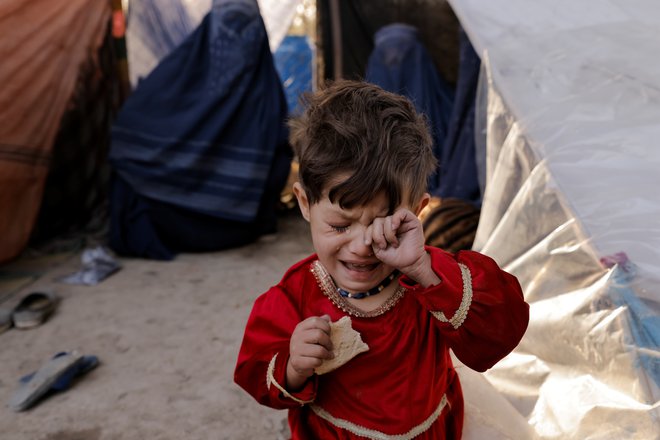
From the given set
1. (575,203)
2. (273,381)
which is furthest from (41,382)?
(575,203)

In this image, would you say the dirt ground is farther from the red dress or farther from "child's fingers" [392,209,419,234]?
"child's fingers" [392,209,419,234]

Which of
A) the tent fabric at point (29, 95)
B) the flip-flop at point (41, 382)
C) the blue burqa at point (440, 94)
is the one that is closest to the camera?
the flip-flop at point (41, 382)

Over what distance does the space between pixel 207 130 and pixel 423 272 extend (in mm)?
3261

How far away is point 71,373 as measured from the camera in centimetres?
232

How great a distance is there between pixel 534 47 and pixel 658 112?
503 mm

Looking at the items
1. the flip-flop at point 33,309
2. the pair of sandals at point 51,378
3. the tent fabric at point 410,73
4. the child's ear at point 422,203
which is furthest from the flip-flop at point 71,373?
the tent fabric at point 410,73

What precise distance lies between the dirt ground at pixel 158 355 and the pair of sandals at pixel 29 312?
4cm

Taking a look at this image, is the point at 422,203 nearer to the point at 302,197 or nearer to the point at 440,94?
the point at 302,197

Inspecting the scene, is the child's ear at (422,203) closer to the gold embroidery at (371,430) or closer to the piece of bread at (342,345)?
the piece of bread at (342,345)

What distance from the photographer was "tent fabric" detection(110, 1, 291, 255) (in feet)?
13.1

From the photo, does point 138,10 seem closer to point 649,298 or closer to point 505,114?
point 505,114

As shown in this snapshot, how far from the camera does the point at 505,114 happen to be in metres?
2.09

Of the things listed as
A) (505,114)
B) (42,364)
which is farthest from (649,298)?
(42,364)

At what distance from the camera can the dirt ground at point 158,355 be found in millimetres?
2004
